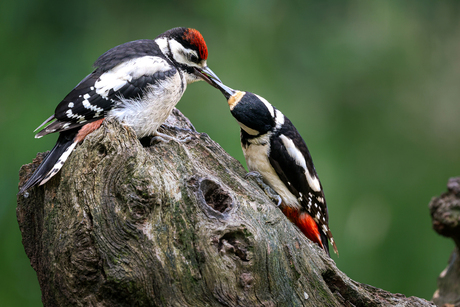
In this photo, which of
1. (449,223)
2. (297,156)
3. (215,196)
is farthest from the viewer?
(449,223)

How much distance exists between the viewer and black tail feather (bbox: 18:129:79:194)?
4.50 ft

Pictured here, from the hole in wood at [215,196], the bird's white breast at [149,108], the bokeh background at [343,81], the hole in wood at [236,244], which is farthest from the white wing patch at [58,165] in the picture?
the bokeh background at [343,81]

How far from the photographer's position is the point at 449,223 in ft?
7.34

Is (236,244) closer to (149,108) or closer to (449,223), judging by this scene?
(149,108)

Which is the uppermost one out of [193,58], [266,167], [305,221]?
[193,58]

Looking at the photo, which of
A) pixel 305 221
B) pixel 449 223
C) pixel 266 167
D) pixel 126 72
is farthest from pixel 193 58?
pixel 449 223

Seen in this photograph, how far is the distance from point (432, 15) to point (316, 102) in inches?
49.3

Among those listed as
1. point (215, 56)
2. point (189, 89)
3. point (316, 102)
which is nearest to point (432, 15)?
point (316, 102)

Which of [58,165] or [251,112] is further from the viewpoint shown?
[251,112]

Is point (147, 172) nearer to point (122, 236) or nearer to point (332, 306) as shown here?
point (122, 236)

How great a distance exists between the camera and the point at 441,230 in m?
2.29

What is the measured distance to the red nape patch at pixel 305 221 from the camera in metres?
1.92

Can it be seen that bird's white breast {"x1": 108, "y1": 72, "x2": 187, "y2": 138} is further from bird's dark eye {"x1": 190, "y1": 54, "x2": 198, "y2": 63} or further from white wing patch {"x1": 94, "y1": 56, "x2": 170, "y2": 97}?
bird's dark eye {"x1": 190, "y1": 54, "x2": 198, "y2": 63}

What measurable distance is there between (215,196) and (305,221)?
722mm
